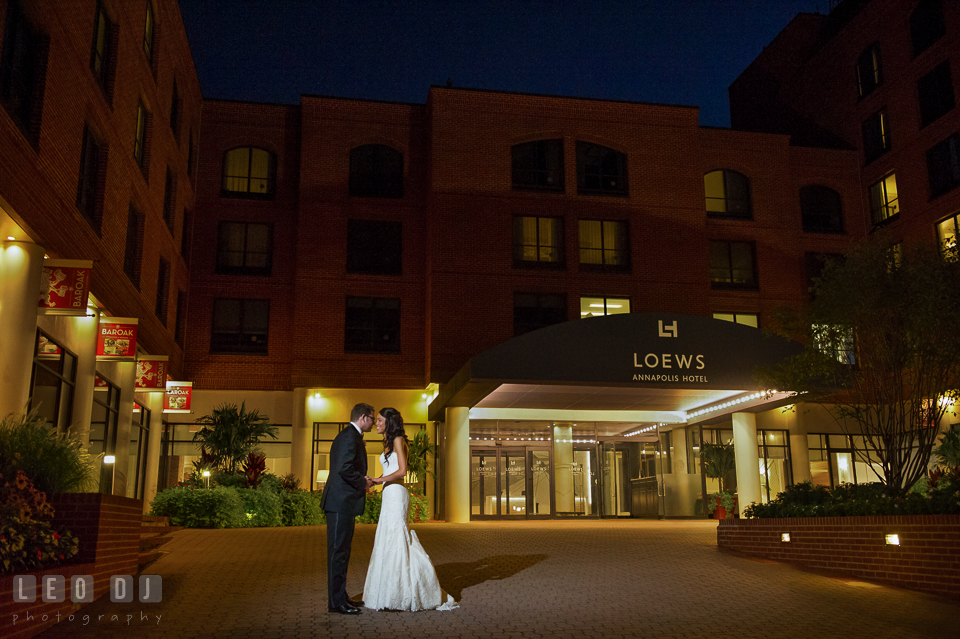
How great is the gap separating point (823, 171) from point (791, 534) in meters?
24.5

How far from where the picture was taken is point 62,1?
47.7 feet

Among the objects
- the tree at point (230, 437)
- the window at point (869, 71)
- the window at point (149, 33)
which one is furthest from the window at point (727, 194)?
the window at point (149, 33)

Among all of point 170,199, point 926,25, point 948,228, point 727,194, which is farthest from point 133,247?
point 926,25

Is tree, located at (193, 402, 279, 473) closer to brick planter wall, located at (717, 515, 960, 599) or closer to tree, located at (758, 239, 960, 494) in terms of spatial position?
brick planter wall, located at (717, 515, 960, 599)

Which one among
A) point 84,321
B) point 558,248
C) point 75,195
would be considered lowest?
point 84,321

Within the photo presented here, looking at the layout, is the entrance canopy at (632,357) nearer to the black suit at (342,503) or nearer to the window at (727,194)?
the window at (727,194)

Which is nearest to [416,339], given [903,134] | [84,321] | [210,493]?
[210,493]

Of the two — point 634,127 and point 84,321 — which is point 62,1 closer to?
point 84,321

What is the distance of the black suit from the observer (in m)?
7.89

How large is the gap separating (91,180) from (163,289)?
8.01 metres

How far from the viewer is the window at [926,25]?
29781 mm

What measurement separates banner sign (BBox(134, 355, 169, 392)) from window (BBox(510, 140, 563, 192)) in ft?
43.8

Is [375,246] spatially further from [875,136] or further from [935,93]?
[935,93]

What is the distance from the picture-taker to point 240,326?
2952 cm
